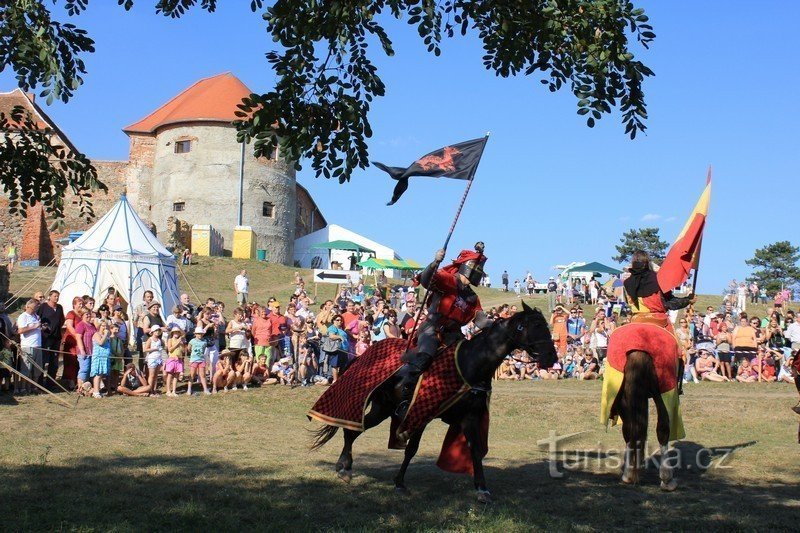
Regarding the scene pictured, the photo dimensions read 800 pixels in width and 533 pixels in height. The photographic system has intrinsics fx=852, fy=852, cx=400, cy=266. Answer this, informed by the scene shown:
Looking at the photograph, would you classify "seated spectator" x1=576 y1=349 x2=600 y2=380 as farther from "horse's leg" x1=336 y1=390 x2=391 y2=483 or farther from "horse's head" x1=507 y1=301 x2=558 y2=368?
"horse's head" x1=507 y1=301 x2=558 y2=368

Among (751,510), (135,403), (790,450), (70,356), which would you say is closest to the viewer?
(751,510)

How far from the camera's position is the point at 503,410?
56.9 ft

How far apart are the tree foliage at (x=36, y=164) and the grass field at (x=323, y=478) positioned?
115 inches

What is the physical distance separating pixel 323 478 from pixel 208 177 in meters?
52.5

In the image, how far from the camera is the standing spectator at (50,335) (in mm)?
17531

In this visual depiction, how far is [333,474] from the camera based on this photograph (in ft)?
32.1

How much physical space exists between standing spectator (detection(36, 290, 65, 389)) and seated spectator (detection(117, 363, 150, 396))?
140 centimetres

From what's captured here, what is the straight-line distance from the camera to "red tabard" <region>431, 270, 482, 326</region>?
9.05 m

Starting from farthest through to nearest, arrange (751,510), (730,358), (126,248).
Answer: (126,248) < (730,358) < (751,510)

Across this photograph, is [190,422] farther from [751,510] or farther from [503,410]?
[751,510]

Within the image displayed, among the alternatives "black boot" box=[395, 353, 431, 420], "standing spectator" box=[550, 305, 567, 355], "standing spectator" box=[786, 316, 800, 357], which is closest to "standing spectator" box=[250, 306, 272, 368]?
"standing spectator" box=[550, 305, 567, 355]

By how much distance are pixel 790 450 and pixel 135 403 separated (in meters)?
11.5

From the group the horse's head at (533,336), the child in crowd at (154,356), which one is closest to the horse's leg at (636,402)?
the horse's head at (533,336)

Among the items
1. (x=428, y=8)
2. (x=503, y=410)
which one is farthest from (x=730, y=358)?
(x=428, y=8)
